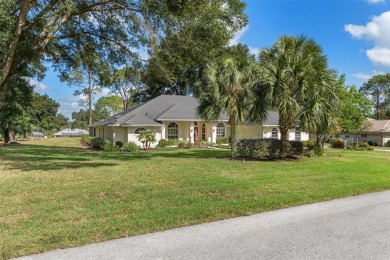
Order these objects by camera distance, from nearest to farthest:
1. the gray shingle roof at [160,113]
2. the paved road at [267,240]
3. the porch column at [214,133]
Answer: the paved road at [267,240], the gray shingle roof at [160,113], the porch column at [214,133]

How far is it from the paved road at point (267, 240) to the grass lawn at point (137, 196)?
1.08 ft

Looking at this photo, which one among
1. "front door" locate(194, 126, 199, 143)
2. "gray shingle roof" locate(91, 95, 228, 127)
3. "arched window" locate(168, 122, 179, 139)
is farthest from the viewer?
"front door" locate(194, 126, 199, 143)

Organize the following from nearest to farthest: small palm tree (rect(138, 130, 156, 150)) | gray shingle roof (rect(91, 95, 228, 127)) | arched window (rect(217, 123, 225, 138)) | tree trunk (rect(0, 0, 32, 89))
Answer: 1. tree trunk (rect(0, 0, 32, 89))
2. small palm tree (rect(138, 130, 156, 150))
3. gray shingle roof (rect(91, 95, 228, 127))
4. arched window (rect(217, 123, 225, 138))

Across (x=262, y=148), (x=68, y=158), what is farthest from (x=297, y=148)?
(x=68, y=158)

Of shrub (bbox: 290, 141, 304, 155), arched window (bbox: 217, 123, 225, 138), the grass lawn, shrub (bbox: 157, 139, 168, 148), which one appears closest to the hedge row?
shrub (bbox: 290, 141, 304, 155)

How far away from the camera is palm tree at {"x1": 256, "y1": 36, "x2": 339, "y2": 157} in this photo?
1418 centimetres

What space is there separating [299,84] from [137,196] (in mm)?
10265

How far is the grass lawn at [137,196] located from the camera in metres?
4.79

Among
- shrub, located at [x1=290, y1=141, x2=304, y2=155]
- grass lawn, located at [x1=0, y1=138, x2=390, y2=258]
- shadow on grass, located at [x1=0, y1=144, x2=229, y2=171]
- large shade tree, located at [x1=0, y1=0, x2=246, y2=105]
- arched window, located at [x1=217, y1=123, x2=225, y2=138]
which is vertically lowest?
grass lawn, located at [x1=0, y1=138, x2=390, y2=258]

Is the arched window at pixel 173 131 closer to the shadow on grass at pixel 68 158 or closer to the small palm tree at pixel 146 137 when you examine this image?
the small palm tree at pixel 146 137

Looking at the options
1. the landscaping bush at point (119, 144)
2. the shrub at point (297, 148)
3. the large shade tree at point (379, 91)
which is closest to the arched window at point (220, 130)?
the landscaping bush at point (119, 144)

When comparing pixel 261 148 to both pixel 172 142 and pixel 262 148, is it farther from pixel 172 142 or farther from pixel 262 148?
pixel 172 142

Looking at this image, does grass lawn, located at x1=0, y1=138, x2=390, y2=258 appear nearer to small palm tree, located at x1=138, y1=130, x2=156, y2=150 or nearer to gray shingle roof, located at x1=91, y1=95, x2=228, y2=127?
small palm tree, located at x1=138, y1=130, x2=156, y2=150

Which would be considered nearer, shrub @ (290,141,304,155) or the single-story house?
shrub @ (290,141,304,155)
